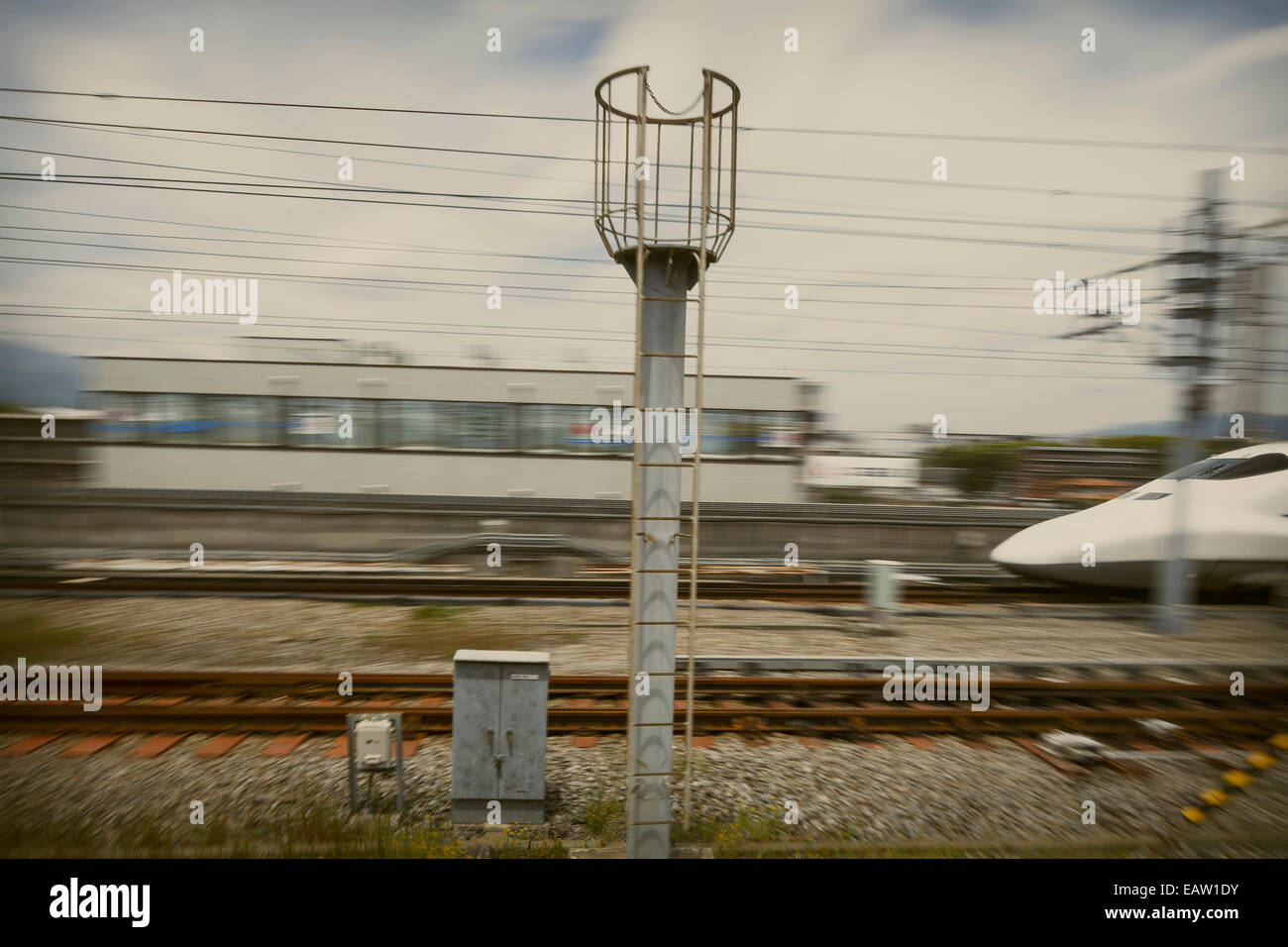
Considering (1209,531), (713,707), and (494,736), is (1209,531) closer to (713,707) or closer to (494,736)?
(713,707)

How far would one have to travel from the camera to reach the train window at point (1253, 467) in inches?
409

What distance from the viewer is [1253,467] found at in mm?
10445

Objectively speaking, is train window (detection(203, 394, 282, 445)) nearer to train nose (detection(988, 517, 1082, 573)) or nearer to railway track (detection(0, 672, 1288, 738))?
railway track (detection(0, 672, 1288, 738))

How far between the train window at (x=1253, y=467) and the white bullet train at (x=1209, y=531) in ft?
0.04

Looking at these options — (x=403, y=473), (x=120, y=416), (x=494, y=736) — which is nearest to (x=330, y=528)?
(x=403, y=473)

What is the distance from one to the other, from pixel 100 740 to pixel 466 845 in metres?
3.81

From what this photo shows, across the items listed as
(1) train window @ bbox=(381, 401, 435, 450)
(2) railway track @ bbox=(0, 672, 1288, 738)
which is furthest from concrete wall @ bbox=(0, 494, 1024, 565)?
(2) railway track @ bbox=(0, 672, 1288, 738)

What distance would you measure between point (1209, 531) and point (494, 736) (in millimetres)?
12106

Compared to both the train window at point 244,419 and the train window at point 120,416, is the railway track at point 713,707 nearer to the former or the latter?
the train window at point 244,419

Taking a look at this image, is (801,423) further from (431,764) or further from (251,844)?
(251,844)

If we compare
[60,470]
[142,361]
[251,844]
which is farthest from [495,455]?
[60,470]

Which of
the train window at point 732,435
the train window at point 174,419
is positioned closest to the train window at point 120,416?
the train window at point 174,419

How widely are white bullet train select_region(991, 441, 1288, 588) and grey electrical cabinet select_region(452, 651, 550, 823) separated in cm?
1040

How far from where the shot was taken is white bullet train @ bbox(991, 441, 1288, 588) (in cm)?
1027
